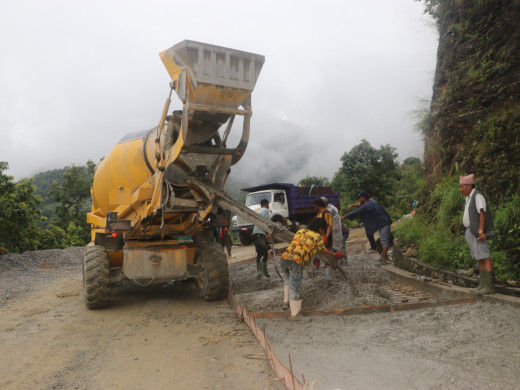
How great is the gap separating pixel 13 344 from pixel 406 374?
446 centimetres

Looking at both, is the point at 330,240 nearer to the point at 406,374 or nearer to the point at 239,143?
the point at 239,143

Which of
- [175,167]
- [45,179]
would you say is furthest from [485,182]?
[45,179]

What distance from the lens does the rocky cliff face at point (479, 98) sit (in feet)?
19.7

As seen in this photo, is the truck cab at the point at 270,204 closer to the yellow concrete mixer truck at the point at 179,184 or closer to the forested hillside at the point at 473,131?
the forested hillside at the point at 473,131

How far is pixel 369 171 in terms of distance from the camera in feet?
93.0

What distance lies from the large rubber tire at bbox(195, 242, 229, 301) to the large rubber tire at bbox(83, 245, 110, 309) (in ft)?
5.07

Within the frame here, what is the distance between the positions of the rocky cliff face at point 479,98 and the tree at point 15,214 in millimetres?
13158

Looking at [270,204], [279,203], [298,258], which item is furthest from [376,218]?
[279,203]

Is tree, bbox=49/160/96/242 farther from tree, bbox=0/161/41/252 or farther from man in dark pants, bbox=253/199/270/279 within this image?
man in dark pants, bbox=253/199/270/279

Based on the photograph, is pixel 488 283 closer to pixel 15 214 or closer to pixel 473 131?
pixel 473 131

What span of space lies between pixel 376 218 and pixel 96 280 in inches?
190

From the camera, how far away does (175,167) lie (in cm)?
557

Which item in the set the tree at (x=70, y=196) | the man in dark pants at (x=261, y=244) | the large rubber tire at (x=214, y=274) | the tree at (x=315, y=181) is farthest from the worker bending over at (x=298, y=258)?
the tree at (x=315, y=181)

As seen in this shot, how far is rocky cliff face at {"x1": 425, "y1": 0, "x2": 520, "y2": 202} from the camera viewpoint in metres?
6.01
